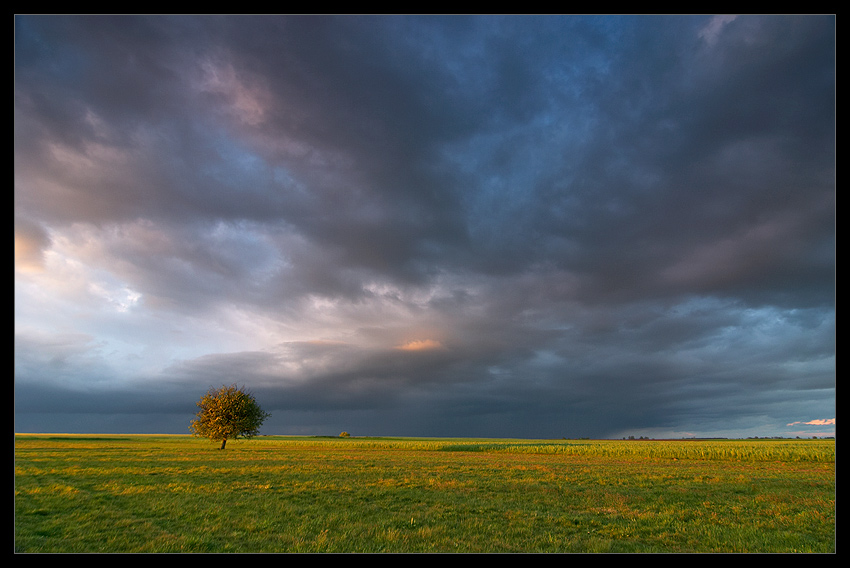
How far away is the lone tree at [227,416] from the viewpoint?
6719cm

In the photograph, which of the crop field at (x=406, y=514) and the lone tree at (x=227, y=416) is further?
the lone tree at (x=227, y=416)

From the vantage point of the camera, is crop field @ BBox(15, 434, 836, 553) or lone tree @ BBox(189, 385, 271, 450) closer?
crop field @ BBox(15, 434, 836, 553)

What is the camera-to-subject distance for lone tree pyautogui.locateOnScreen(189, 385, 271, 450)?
6719cm

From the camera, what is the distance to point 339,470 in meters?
31.5

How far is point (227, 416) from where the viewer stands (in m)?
67.8

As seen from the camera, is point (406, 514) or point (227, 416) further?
point (227, 416)
